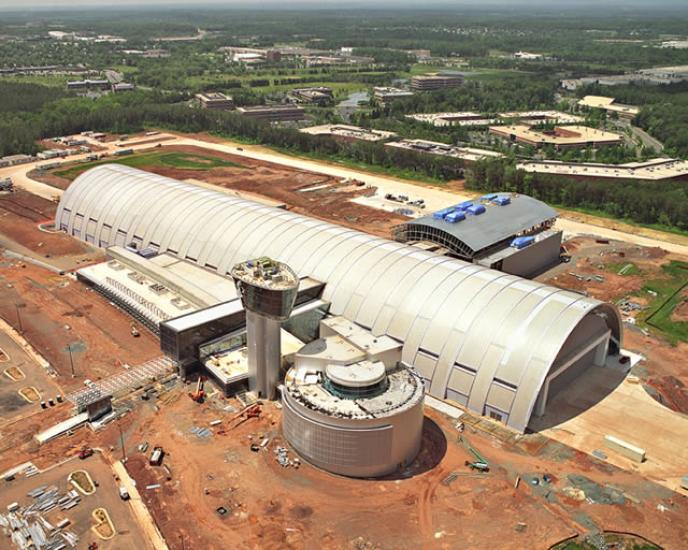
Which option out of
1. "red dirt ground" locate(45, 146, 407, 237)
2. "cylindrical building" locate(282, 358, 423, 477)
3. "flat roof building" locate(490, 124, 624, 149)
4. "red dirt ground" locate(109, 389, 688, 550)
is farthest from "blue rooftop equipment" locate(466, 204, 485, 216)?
"flat roof building" locate(490, 124, 624, 149)

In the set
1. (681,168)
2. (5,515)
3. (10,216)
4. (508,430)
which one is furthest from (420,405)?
(681,168)

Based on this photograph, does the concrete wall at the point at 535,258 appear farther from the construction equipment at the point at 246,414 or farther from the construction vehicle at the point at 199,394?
the construction vehicle at the point at 199,394

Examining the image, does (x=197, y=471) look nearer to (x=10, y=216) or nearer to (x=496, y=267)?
(x=496, y=267)

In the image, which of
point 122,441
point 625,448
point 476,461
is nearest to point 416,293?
point 476,461

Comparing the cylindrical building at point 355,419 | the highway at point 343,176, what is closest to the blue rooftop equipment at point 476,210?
the highway at point 343,176

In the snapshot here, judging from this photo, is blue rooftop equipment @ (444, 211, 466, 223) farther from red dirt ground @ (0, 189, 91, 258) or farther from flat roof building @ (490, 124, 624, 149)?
flat roof building @ (490, 124, 624, 149)

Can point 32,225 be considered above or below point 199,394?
below

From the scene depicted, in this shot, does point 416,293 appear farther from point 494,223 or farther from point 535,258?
point 535,258
